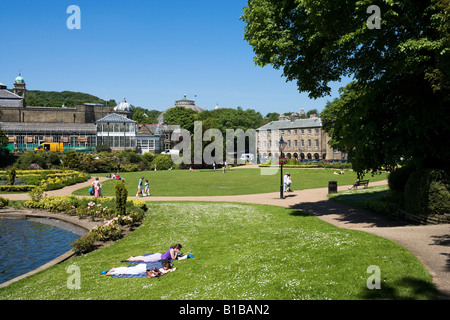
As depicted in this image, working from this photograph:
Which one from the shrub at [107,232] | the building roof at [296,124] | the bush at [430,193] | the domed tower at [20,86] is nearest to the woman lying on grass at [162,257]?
the shrub at [107,232]

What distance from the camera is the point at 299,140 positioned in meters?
85.3

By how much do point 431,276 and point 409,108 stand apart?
7514mm

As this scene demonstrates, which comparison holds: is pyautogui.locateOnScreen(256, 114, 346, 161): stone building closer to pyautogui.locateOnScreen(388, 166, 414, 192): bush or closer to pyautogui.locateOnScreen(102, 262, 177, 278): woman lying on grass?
pyautogui.locateOnScreen(388, 166, 414, 192): bush

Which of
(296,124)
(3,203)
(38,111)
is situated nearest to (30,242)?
(3,203)

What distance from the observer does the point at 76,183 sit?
1423 inches

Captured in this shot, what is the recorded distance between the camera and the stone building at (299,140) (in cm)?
8000

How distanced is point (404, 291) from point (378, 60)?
948 centimetres

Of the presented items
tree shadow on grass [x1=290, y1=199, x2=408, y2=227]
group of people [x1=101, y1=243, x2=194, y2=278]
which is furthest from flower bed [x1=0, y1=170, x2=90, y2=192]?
tree shadow on grass [x1=290, y1=199, x2=408, y2=227]

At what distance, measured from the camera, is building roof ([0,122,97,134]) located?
72.4m

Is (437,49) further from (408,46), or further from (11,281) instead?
(11,281)

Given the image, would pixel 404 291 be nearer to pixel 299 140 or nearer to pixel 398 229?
pixel 398 229

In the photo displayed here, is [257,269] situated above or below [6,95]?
below

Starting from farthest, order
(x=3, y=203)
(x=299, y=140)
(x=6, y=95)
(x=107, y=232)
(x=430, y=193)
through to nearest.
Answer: (x=6, y=95), (x=299, y=140), (x=3, y=203), (x=107, y=232), (x=430, y=193)
